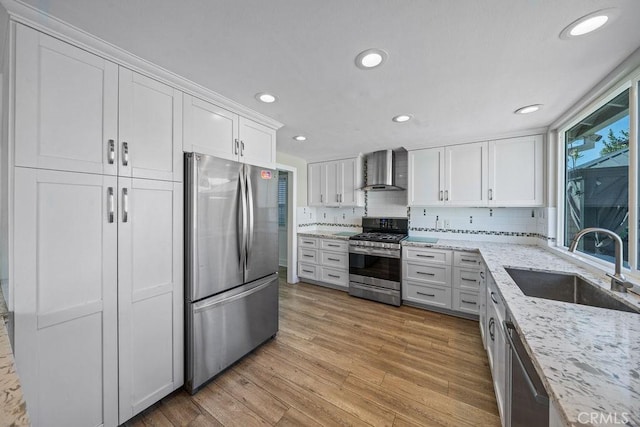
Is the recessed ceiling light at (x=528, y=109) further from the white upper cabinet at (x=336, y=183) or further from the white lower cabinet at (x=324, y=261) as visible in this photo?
the white lower cabinet at (x=324, y=261)

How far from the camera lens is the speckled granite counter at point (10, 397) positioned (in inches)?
19.8

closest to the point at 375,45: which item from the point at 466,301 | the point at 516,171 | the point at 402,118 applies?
the point at 402,118

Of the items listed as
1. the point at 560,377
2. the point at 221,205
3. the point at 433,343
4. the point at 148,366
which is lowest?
the point at 433,343

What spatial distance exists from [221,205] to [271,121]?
108 centimetres

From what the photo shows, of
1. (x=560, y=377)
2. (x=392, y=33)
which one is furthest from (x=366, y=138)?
(x=560, y=377)

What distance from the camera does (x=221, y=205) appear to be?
184 centimetres

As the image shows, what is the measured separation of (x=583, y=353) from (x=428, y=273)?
2404 mm

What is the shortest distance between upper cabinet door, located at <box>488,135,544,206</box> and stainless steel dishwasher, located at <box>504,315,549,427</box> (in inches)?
91.1

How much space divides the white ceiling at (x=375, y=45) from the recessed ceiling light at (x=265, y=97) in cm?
6

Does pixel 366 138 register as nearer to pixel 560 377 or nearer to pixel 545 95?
pixel 545 95

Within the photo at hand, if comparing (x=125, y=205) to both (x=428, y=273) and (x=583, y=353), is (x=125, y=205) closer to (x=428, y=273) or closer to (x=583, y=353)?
(x=583, y=353)

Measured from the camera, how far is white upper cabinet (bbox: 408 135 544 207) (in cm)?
272

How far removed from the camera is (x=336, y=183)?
4.11 metres

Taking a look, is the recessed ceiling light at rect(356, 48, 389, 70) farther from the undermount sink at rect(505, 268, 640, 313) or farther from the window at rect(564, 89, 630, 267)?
the undermount sink at rect(505, 268, 640, 313)
